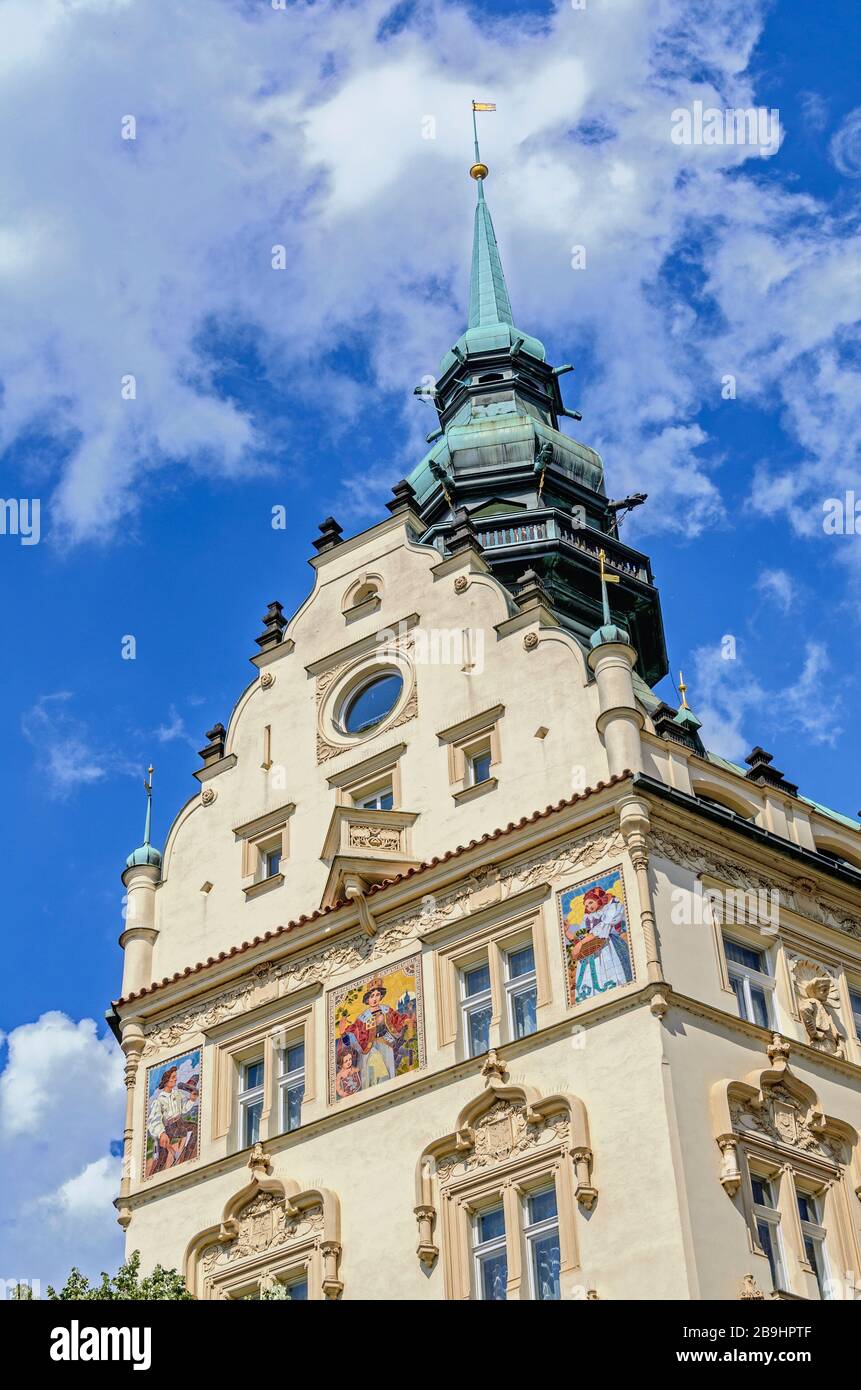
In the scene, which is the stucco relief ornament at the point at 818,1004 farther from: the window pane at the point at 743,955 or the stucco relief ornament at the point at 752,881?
the stucco relief ornament at the point at 752,881

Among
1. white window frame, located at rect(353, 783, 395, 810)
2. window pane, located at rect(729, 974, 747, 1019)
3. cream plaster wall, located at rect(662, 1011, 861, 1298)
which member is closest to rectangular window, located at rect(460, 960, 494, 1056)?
cream plaster wall, located at rect(662, 1011, 861, 1298)

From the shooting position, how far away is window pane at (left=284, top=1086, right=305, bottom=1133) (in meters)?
37.3

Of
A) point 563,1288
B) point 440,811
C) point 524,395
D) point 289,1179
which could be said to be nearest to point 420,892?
A: point 440,811

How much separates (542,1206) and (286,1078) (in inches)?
247

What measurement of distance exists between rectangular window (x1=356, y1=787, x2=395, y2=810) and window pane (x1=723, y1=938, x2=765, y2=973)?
6.78 m

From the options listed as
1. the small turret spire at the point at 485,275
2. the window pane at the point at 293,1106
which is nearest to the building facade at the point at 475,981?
the window pane at the point at 293,1106

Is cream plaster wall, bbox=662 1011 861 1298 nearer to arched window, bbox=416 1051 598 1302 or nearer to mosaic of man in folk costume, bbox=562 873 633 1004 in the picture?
mosaic of man in folk costume, bbox=562 873 633 1004

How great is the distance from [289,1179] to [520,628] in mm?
10546

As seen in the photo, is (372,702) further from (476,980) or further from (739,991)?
(739,991)

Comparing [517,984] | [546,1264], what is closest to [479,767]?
[517,984]

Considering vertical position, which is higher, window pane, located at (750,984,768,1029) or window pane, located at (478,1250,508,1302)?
window pane, located at (750,984,768,1029)
